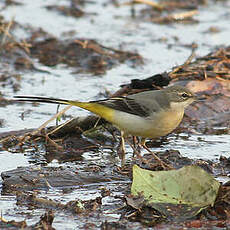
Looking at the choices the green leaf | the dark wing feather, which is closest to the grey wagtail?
the dark wing feather

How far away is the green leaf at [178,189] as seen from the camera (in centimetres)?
553

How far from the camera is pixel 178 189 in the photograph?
5656 millimetres

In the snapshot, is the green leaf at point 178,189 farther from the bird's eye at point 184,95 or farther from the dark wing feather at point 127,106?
the bird's eye at point 184,95

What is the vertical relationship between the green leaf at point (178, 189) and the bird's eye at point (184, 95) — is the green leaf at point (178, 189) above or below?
below

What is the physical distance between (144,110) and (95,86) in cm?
325

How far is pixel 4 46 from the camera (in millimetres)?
11680

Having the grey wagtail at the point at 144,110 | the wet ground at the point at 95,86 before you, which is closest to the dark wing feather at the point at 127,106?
the grey wagtail at the point at 144,110

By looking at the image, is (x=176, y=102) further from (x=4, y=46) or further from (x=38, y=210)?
(x=4, y=46)

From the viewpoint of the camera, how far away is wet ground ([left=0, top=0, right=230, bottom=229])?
5.81 metres

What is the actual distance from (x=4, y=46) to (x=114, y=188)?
604cm

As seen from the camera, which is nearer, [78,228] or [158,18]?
[78,228]

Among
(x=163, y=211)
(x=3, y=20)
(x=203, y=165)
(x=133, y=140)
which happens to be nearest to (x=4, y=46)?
(x=3, y=20)

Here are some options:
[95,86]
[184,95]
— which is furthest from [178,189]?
[95,86]

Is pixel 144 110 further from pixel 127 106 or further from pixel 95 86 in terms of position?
pixel 95 86
